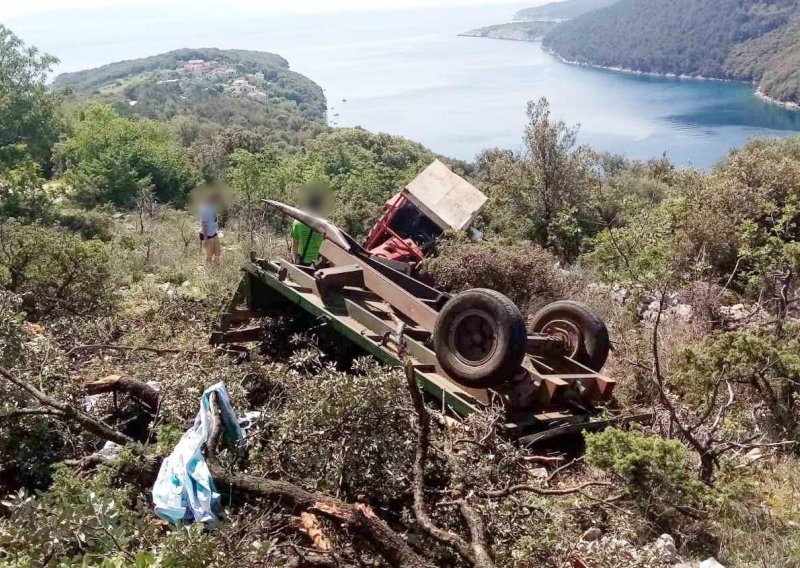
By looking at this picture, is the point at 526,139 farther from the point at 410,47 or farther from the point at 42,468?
the point at 410,47

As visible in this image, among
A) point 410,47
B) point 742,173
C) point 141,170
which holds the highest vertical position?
point 410,47

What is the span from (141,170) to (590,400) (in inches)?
1107

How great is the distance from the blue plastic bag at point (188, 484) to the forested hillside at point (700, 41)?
8718 centimetres

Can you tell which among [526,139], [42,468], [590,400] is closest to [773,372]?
[590,400]

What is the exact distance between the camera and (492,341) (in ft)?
16.4

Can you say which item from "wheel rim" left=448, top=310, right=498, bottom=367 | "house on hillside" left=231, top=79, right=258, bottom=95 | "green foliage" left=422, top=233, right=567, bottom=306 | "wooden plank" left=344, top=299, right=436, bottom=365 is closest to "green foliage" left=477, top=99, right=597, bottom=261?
"green foliage" left=422, top=233, right=567, bottom=306

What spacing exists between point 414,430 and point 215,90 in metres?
104

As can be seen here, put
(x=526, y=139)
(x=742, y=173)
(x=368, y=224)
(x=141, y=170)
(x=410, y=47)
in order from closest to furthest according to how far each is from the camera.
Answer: (x=742, y=173)
(x=526, y=139)
(x=368, y=224)
(x=141, y=170)
(x=410, y=47)

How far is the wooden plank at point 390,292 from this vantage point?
18.8 ft

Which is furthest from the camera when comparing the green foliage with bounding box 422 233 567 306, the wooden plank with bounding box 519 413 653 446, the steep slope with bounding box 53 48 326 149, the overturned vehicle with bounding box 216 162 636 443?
the steep slope with bounding box 53 48 326 149

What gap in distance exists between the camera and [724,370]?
4.89 m

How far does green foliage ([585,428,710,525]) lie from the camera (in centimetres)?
379

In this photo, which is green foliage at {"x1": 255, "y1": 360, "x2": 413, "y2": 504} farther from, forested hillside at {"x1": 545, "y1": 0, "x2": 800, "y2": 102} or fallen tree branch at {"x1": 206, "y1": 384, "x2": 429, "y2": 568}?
forested hillside at {"x1": 545, "y1": 0, "x2": 800, "y2": 102}

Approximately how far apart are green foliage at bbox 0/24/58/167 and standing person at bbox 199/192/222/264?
54.1ft
